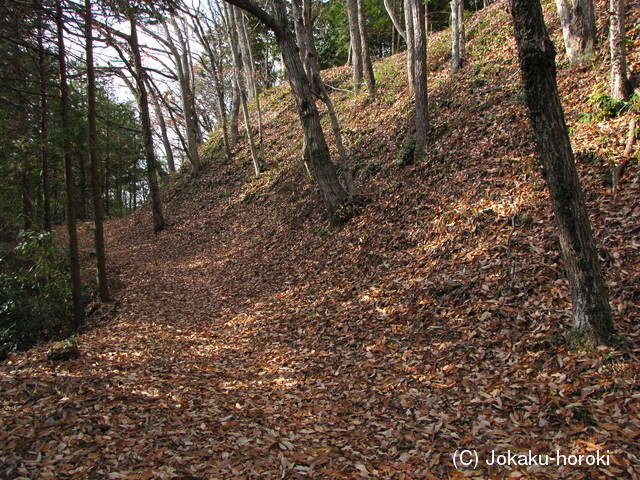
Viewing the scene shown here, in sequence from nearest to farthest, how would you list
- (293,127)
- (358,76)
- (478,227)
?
(478,227), (358,76), (293,127)

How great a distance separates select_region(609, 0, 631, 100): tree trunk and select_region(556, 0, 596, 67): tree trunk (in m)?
1.79

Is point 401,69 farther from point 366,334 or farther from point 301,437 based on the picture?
point 301,437

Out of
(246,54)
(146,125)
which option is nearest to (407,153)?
(246,54)

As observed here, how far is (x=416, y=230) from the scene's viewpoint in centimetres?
793

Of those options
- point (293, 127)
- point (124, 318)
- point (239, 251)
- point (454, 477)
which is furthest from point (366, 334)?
point (293, 127)

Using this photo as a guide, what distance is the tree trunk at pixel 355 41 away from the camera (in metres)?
15.5

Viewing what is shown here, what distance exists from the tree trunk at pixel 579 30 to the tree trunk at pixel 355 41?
336 inches

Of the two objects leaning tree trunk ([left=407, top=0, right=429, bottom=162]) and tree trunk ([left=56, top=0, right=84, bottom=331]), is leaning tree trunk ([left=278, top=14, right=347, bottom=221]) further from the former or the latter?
tree trunk ([left=56, top=0, right=84, bottom=331])

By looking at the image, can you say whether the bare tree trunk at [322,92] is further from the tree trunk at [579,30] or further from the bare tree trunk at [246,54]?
the bare tree trunk at [246,54]

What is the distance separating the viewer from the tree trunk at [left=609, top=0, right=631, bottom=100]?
666 cm

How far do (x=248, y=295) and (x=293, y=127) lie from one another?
1306 centimetres

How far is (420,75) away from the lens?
9.73 m

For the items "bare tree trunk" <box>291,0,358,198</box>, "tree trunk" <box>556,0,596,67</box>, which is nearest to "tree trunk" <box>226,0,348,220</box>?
"bare tree trunk" <box>291,0,358,198</box>

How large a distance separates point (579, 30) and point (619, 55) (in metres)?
2.65
